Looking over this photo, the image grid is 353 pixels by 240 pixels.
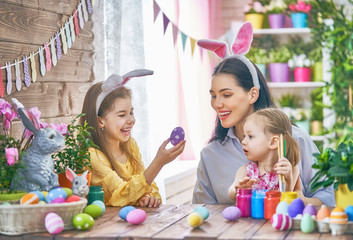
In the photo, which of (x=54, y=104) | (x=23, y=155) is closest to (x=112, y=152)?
(x=54, y=104)

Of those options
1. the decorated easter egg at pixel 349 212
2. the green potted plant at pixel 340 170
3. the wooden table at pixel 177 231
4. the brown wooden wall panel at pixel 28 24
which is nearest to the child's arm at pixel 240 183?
the wooden table at pixel 177 231

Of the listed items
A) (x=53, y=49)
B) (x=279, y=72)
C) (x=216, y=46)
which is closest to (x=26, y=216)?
(x=53, y=49)

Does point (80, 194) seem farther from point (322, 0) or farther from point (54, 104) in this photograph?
point (322, 0)

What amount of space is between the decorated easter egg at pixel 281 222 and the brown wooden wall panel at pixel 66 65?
123 cm

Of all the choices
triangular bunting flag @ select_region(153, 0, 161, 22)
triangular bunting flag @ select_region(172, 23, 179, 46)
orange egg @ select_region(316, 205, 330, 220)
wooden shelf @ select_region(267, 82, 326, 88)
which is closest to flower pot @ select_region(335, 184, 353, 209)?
orange egg @ select_region(316, 205, 330, 220)

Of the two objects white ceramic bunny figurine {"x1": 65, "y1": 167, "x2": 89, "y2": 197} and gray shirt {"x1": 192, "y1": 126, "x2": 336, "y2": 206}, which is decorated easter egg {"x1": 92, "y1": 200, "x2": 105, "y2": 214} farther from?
gray shirt {"x1": 192, "y1": 126, "x2": 336, "y2": 206}

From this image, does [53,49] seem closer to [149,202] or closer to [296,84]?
[149,202]

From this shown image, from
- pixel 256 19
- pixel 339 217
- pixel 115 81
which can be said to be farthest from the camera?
pixel 256 19

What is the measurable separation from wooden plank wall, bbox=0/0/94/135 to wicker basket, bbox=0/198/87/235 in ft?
2.30

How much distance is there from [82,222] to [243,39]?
1.26 metres

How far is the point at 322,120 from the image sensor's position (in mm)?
5500

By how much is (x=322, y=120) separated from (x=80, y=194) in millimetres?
3841

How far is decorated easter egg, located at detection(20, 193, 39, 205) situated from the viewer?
183cm

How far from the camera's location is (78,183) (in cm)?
204
